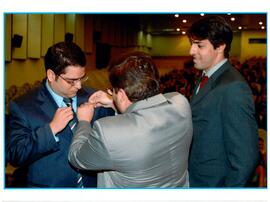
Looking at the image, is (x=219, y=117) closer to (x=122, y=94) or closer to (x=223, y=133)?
(x=223, y=133)

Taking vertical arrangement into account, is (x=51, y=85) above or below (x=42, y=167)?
above

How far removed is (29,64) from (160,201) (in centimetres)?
158

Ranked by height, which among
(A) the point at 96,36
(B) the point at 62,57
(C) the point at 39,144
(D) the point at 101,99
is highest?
(A) the point at 96,36

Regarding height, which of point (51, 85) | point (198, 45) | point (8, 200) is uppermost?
point (198, 45)

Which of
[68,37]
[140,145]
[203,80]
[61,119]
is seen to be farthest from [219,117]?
[68,37]

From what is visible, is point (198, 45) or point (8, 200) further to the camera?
point (198, 45)

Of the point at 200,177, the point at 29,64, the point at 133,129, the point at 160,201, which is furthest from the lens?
the point at 29,64

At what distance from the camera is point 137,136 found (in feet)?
2.90

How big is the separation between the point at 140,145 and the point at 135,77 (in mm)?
158

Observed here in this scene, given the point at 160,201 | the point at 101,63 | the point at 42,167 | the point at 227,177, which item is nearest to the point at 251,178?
the point at 227,177

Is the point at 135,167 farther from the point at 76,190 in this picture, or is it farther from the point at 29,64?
the point at 29,64

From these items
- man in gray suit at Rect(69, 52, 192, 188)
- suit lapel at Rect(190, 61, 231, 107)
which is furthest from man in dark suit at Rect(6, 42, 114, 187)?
suit lapel at Rect(190, 61, 231, 107)

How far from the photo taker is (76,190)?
3.44ft

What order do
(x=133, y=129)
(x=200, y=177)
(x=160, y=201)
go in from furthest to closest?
(x=200, y=177) → (x=160, y=201) → (x=133, y=129)
